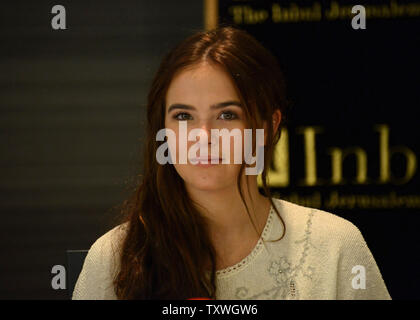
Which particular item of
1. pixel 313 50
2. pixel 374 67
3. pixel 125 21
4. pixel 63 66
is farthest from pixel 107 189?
pixel 374 67

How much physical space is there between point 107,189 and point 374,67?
1.23 m

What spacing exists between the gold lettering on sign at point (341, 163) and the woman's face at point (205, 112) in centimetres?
102

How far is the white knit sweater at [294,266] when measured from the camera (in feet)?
4.38

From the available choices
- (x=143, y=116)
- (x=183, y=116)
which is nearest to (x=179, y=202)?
(x=183, y=116)

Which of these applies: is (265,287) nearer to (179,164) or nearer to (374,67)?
(179,164)

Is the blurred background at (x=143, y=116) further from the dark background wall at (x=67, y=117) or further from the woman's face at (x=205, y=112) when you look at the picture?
the woman's face at (x=205, y=112)

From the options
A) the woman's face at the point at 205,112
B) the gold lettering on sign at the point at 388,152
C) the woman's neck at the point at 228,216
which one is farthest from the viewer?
the gold lettering on sign at the point at 388,152

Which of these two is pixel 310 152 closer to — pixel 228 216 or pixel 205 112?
pixel 228 216

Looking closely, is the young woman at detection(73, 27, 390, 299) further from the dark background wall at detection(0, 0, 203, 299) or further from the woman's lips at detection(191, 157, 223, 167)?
the dark background wall at detection(0, 0, 203, 299)

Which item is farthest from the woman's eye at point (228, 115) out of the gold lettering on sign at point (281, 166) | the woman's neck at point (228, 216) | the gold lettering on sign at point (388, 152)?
the gold lettering on sign at point (388, 152)

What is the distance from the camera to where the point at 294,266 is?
1.37m

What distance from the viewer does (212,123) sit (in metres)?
1.25

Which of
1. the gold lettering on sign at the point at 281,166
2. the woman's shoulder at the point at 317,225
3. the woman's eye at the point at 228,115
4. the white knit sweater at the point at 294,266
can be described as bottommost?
the white knit sweater at the point at 294,266

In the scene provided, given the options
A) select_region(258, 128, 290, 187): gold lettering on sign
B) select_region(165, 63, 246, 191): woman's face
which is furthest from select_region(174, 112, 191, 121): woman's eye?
select_region(258, 128, 290, 187): gold lettering on sign
